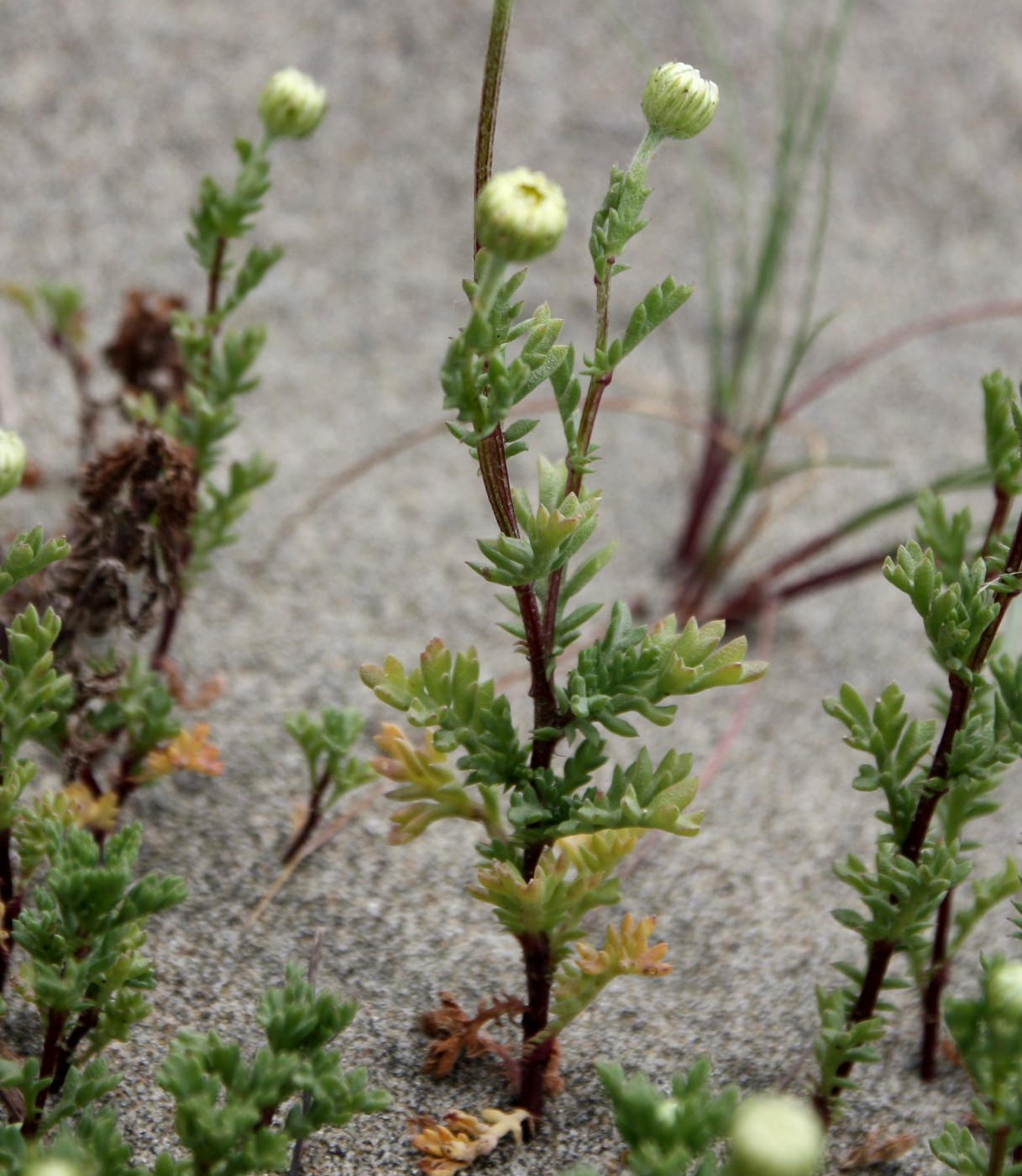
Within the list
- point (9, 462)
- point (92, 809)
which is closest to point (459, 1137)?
point (92, 809)

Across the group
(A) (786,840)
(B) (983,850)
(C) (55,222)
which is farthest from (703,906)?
(C) (55,222)

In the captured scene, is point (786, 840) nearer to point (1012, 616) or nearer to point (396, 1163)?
point (1012, 616)

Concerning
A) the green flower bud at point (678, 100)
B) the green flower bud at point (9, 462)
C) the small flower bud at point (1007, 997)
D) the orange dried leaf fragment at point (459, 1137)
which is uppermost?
the green flower bud at point (678, 100)

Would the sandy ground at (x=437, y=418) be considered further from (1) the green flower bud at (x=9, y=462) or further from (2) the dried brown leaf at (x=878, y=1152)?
(1) the green flower bud at (x=9, y=462)

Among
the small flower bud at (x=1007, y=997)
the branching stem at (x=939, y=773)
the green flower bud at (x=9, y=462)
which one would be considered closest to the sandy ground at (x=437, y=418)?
the branching stem at (x=939, y=773)

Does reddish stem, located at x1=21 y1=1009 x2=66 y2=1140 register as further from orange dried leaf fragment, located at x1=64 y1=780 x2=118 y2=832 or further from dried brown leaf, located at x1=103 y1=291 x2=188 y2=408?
dried brown leaf, located at x1=103 y1=291 x2=188 y2=408
